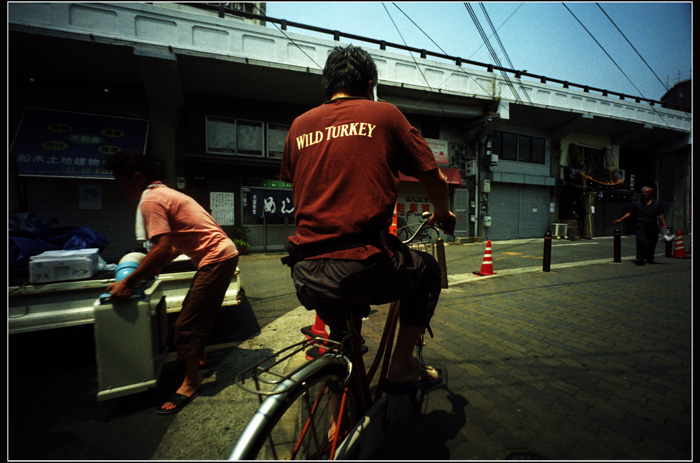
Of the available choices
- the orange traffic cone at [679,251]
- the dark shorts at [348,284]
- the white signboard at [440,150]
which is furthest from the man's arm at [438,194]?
the white signboard at [440,150]

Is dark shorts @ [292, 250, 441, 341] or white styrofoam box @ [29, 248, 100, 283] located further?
white styrofoam box @ [29, 248, 100, 283]

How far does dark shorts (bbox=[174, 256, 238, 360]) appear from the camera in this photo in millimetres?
2404

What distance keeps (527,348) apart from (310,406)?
9.15ft

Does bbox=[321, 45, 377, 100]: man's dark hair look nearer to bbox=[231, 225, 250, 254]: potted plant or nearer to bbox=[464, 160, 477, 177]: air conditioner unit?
bbox=[231, 225, 250, 254]: potted plant

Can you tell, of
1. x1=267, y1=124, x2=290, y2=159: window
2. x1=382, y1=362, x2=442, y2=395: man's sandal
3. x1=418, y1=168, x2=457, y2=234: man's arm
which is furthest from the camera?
x1=267, y1=124, x2=290, y2=159: window

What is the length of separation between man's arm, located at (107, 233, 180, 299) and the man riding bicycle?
4.23 ft

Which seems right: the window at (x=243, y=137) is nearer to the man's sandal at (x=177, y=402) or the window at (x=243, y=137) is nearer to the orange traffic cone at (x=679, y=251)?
the man's sandal at (x=177, y=402)

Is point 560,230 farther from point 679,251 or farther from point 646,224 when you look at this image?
point 646,224

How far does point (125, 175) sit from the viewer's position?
7.66ft

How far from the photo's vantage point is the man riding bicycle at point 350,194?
133 cm

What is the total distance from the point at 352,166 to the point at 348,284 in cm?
53

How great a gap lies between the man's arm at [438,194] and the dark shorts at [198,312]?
1784 mm

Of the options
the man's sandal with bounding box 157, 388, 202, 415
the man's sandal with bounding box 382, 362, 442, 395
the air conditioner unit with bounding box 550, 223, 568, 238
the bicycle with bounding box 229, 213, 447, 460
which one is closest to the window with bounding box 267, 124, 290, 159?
the man's sandal with bounding box 157, 388, 202, 415

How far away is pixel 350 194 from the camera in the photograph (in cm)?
136
